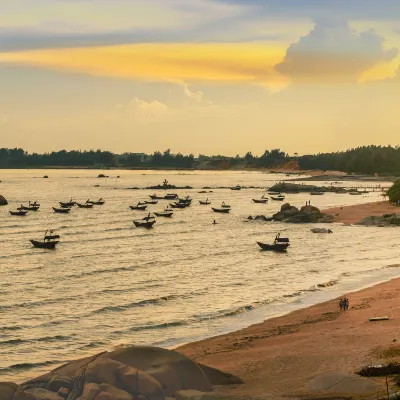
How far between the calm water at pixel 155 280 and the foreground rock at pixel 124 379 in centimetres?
949

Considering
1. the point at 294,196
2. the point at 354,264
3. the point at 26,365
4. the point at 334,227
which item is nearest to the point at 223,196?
the point at 294,196

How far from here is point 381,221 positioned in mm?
103688

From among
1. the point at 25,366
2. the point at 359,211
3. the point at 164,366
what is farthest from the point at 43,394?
the point at 359,211

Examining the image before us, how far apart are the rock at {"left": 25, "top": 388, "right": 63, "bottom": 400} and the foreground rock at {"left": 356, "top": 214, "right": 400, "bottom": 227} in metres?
86.5

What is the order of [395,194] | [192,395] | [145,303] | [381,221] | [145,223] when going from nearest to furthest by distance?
[192,395], [145,303], [145,223], [381,221], [395,194]

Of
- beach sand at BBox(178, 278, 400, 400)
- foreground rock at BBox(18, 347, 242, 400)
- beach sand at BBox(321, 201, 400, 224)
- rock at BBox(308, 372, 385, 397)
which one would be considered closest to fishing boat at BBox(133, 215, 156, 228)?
beach sand at BBox(321, 201, 400, 224)

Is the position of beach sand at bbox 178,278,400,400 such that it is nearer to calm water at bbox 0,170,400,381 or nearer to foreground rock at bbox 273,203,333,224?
calm water at bbox 0,170,400,381

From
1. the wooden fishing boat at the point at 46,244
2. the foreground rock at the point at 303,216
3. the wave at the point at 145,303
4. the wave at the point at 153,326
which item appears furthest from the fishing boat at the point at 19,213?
the wave at the point at 153,326

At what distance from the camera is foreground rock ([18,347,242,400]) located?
20922 mm

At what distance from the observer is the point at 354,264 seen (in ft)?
216

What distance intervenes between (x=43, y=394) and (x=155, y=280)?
35.1 metres

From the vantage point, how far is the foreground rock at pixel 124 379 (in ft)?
68.6

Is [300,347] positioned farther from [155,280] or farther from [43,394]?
[155,280]

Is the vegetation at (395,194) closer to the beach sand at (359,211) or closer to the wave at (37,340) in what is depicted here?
the beach sand at (359,211)
